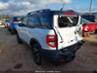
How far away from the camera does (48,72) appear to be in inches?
237

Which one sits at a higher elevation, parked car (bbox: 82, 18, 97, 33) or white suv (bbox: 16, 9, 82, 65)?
white suv (bbox: 16, 9, 82, 65)

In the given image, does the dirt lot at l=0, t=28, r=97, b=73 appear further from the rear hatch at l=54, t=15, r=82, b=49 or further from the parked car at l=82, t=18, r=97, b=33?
the parked car at l=82, t=18, r=97, b=33

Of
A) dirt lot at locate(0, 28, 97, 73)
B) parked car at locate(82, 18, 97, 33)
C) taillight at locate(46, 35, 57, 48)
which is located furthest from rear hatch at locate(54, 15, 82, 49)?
parked car at locate(82, 18, 97, 33)

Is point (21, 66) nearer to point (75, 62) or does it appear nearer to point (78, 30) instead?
point (75, 62)

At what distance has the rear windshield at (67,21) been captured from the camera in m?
5.81

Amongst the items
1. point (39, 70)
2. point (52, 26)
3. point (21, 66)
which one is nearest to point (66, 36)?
point (52, 26)

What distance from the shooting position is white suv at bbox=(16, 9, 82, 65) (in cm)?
556

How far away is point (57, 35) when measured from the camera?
5508 mm

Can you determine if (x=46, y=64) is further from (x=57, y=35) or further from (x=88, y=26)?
(x=88, y=26)

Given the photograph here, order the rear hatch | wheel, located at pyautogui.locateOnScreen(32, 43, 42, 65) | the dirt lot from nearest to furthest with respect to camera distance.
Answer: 1. the rear hatch
2. the dirt lot
3. wheel, located at pyautogui.locateOnScreen(32, 43, 42, 65)

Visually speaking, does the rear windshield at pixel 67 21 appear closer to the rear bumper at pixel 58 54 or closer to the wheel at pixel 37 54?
the rear bumper at pixel 58 54

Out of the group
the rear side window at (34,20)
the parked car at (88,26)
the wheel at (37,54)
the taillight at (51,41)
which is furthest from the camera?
the parked car at (88,26)

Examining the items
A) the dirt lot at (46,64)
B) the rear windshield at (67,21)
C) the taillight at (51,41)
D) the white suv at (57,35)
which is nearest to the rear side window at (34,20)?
the white suv at (57,35)

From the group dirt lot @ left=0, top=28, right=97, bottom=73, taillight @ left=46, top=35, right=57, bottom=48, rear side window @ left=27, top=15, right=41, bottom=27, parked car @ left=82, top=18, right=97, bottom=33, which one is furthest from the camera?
parked car @ left=82, top=18, right=97, bottom=33
